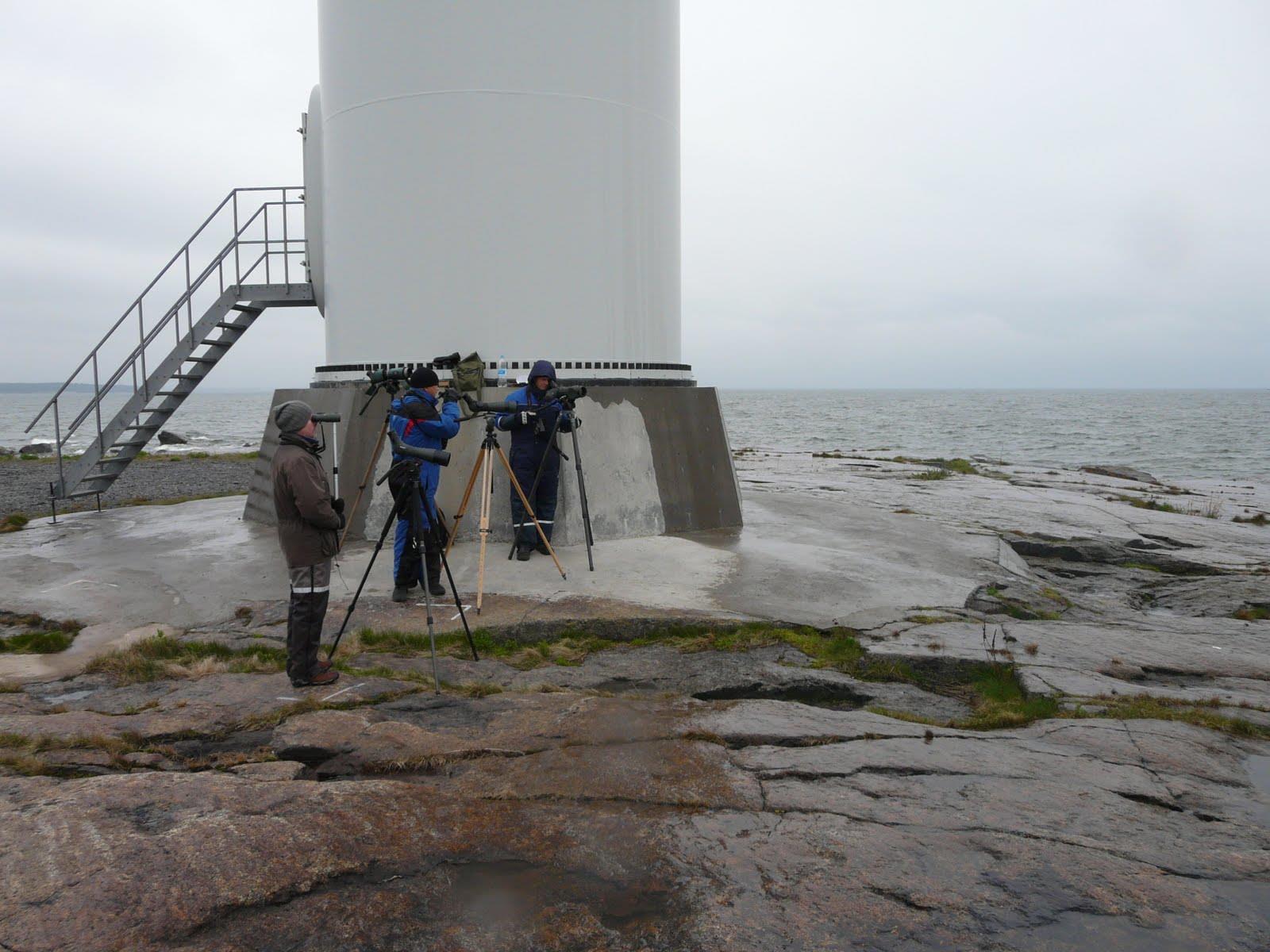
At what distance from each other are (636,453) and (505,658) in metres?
4.12

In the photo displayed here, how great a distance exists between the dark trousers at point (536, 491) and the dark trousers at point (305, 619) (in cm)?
318

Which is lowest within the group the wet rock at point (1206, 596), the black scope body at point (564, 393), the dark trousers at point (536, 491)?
the wet rock at point (1206, 596)

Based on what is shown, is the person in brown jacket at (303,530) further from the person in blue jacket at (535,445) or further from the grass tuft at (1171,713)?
the grass tuft at (1171,713)

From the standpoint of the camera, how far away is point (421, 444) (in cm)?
816

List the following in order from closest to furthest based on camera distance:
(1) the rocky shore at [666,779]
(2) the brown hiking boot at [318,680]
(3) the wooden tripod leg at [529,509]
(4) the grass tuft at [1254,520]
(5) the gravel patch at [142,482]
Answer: (1) the rocky shore at [666,779]
(2) the brown hiking boot at [318,680]
(3) the wooden tripod leg at [529,509]
(5) the gravel patch at [142,482]
(4) the grass tuft at [1254,520]

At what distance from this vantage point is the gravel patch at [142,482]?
16000 mm

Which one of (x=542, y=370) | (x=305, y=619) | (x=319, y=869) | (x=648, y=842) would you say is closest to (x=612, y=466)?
(x=542, y=370)

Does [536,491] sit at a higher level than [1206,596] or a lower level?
higher

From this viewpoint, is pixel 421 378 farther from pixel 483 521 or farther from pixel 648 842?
pixel 648 842

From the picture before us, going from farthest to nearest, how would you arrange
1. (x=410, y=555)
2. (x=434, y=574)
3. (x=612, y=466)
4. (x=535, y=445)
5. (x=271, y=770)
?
(x=612, y=466) < (x=535, y=445) < (x=434, y=574) < (x=410, y=555) < (x=271, y=770)

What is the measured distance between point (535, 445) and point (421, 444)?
123cm

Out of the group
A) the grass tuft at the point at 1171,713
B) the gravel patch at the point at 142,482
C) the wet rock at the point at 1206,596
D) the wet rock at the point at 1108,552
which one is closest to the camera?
the grass tuft at the point at 1171,713

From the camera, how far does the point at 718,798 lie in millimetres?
4242

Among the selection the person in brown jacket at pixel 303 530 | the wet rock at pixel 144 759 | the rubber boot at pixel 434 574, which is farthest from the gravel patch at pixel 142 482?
Result: the wet rock at pixel 144 759
